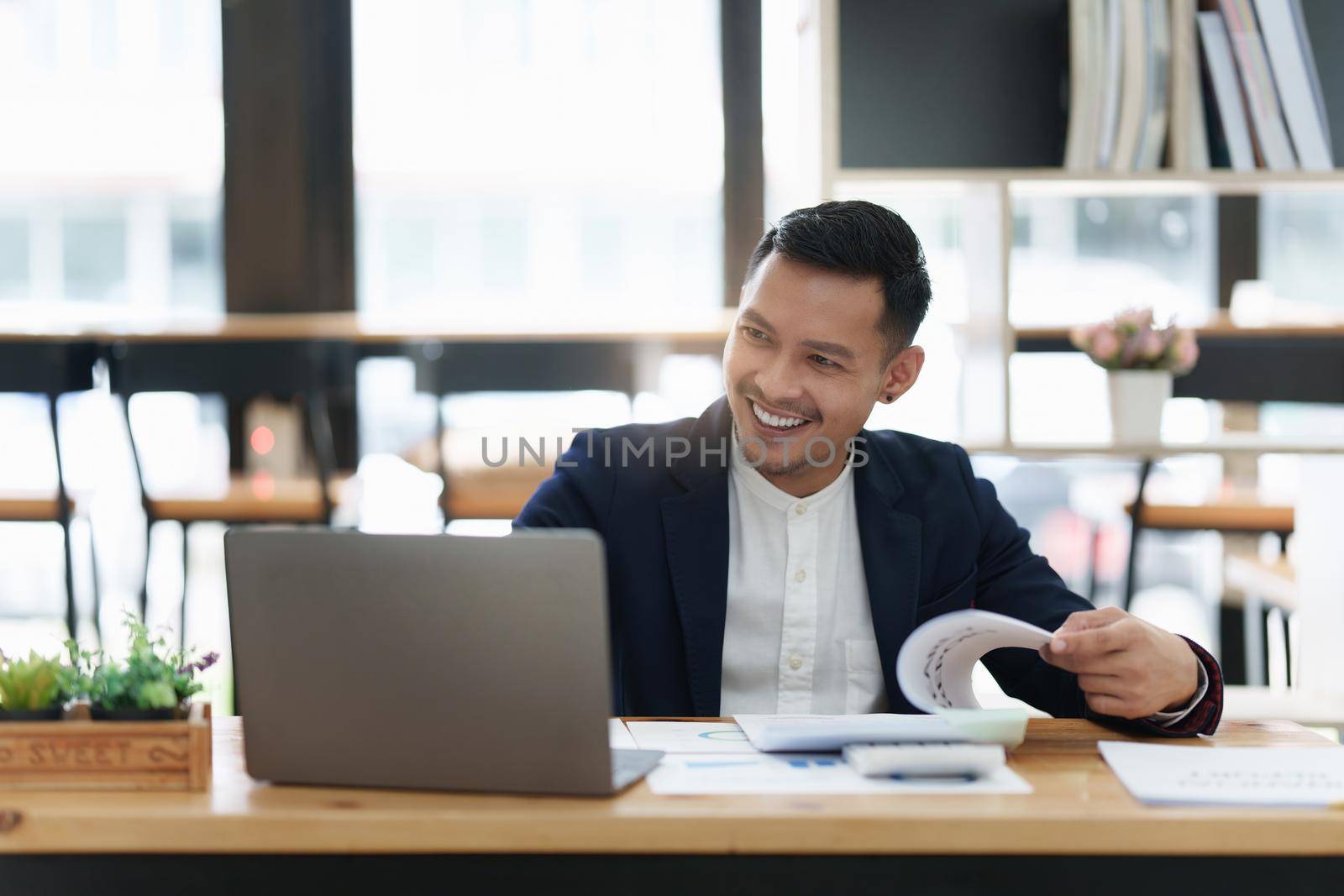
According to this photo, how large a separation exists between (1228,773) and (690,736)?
48 centimetres

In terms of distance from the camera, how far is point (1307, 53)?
242 cm

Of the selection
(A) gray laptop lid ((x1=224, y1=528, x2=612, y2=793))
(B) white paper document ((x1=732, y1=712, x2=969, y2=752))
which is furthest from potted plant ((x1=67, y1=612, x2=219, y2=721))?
(B) white paper document ((x1=732, y1=712, x2=969, y2=752))

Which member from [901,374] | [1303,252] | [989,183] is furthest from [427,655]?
[1303,252]

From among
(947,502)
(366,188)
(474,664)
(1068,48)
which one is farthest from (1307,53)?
(366,188)

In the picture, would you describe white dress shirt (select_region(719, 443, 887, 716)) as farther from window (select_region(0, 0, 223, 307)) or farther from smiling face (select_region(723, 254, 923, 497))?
window (select_region(0, 0, 223, 307))

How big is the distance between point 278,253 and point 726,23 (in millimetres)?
1652

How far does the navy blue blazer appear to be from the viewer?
1593mm

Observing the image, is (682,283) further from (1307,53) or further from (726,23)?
(1307,53)

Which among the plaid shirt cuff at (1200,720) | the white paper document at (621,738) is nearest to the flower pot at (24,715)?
the white paper document at (621,738)

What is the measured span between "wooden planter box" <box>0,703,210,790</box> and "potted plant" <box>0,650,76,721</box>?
0.07 feet

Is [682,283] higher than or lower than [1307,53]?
lower

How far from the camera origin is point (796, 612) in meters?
1.63

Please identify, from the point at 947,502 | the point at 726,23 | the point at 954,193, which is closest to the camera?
the point at 947,502

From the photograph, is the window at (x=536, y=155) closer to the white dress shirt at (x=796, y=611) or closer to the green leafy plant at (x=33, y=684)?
the white dress shirt at (x=796, y=611)
